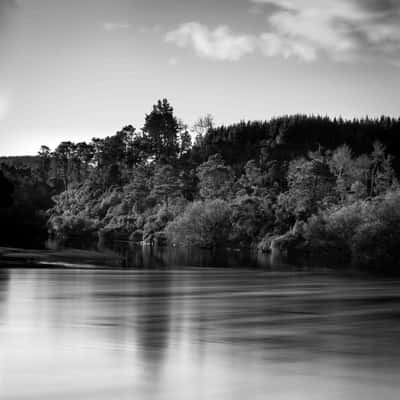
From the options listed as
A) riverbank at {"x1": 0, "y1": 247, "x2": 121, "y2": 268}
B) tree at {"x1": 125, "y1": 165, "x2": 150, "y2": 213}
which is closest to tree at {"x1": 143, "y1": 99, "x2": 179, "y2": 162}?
tree at {"x1": 125, "y1": 165, "x2": 150, "y2": 213}

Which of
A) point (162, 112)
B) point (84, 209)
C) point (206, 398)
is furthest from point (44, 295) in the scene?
point (162, 112)

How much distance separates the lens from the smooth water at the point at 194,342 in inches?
404

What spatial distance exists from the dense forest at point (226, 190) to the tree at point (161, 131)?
7.6 inches

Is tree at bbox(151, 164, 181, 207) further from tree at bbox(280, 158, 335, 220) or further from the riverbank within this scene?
the riverbank

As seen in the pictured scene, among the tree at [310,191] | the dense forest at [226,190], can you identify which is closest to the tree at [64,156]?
the dense forest at [226,190]

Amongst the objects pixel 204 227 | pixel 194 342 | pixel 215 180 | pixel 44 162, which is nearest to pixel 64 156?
pixel 44 162

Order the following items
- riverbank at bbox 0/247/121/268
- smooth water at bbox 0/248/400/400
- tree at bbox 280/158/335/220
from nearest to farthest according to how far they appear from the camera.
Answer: smooth water at bbox 0/248/400/400, riverbank at bbox 0/247/121/268, tree at bbox 280/158/335/220

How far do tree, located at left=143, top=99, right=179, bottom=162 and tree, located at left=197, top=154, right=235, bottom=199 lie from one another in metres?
34.0

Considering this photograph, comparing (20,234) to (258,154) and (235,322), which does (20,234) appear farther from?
(258,154)

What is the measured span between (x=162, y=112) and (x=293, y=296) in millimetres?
118313

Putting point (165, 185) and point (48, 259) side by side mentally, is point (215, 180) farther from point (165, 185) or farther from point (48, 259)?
point (48, 259)

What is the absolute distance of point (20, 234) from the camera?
74.1 metres

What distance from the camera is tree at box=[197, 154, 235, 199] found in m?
97.4

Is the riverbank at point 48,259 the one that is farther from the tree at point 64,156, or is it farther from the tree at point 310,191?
the tree at point 64,156
